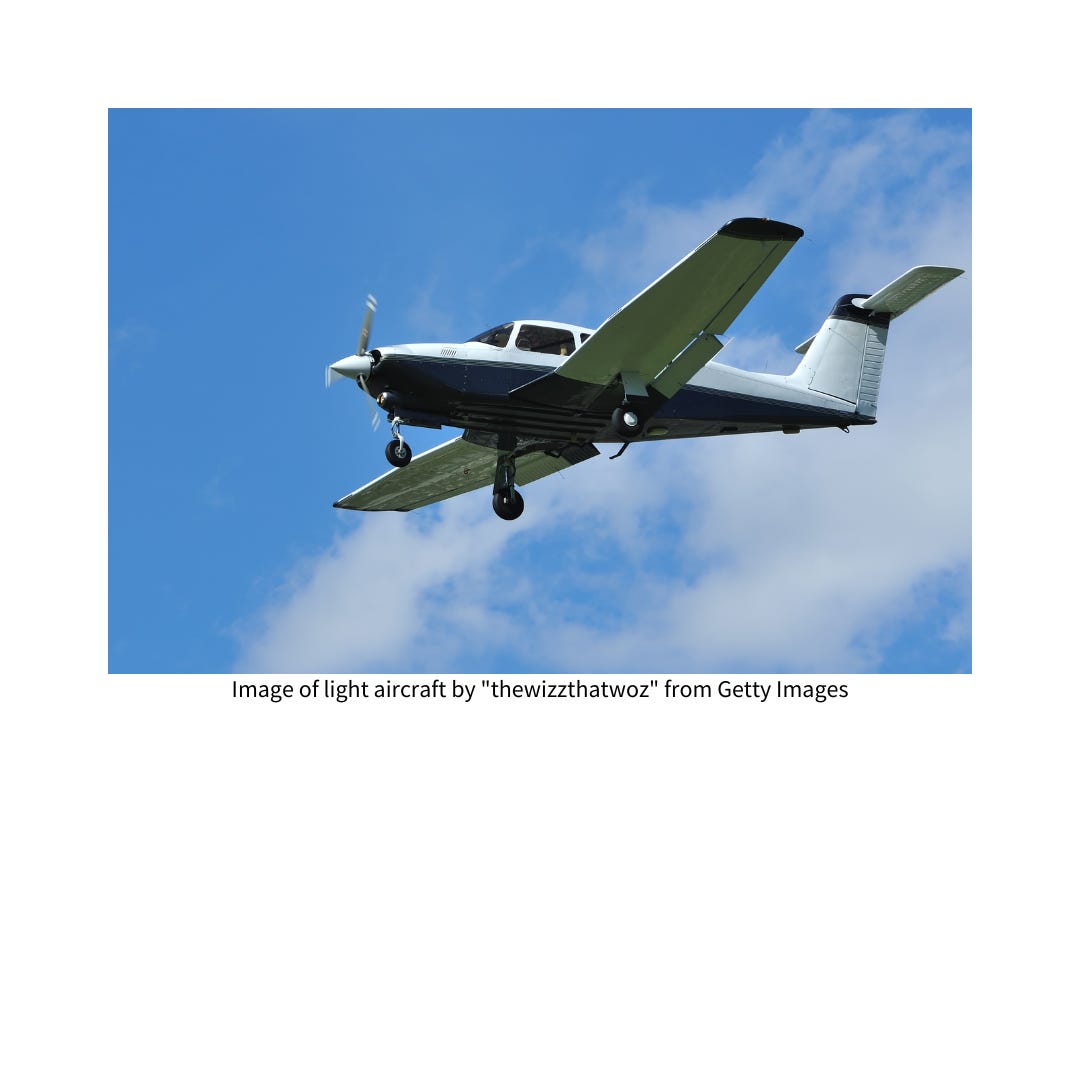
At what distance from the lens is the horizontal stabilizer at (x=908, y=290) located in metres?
20.5

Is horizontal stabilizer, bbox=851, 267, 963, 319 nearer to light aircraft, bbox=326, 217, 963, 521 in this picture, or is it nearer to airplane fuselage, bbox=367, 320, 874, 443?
light aircraft, bbox=326, 217, 963, 521

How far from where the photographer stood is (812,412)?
70.6ft

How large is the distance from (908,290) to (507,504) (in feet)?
27.1

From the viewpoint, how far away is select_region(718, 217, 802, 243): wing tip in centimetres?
1599

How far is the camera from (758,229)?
16078mm

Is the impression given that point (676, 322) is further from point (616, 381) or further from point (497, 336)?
point (497, 336)

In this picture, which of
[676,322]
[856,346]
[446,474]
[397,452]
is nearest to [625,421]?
[676,322]

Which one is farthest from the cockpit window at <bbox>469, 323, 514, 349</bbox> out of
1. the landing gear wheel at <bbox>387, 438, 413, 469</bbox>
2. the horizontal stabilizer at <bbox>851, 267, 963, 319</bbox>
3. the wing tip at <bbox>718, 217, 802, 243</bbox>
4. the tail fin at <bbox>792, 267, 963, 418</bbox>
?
the horizontal stabilizer at <bbox>851, 267, 963, 319</bbox>

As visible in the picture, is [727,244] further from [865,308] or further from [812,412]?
[865,308]

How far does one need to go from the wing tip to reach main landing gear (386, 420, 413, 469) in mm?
5413

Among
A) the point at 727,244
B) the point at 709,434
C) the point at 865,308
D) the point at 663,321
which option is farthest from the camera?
the point at 865,308

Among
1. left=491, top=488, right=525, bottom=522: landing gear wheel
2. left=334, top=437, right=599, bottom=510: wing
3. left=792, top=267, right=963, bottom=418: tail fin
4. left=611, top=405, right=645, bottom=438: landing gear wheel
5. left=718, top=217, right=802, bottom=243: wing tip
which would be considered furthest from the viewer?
left=792, top=267, right=963, bottom=418: tail fin
